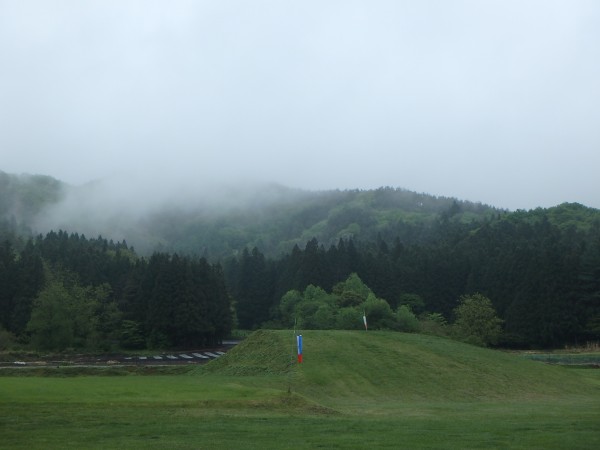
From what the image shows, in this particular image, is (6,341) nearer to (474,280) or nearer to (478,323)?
(478,323)

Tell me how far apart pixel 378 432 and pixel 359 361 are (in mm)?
22016

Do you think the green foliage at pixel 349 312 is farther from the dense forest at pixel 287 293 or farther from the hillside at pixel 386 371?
the hillside at pixel 386 371

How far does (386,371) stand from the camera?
40281mm

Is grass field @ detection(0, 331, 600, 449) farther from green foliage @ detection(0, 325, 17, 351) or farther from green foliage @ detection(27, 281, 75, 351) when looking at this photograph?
green foliage @ detection(0, 325, 17, 351)

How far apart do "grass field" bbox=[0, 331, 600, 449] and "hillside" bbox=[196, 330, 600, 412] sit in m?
0.11

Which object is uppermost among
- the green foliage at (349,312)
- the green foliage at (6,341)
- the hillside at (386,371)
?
the green foliage at (349,312)

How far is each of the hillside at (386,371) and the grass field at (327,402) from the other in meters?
0.11

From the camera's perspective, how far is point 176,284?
83250mm

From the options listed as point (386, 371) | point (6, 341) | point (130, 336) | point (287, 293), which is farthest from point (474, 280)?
point (6, 341)

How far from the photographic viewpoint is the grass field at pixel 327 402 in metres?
17.8

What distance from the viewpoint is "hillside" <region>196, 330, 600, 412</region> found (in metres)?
36.3

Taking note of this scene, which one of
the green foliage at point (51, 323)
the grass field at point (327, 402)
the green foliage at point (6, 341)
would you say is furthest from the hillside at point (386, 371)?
the green foliage at point (6, 341)

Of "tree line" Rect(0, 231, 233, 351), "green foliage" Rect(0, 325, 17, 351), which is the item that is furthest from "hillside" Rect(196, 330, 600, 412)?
"green foliage" Rect(0, 325, 17, 351)

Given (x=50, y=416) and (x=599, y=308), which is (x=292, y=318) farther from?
(x=50, y=416)
